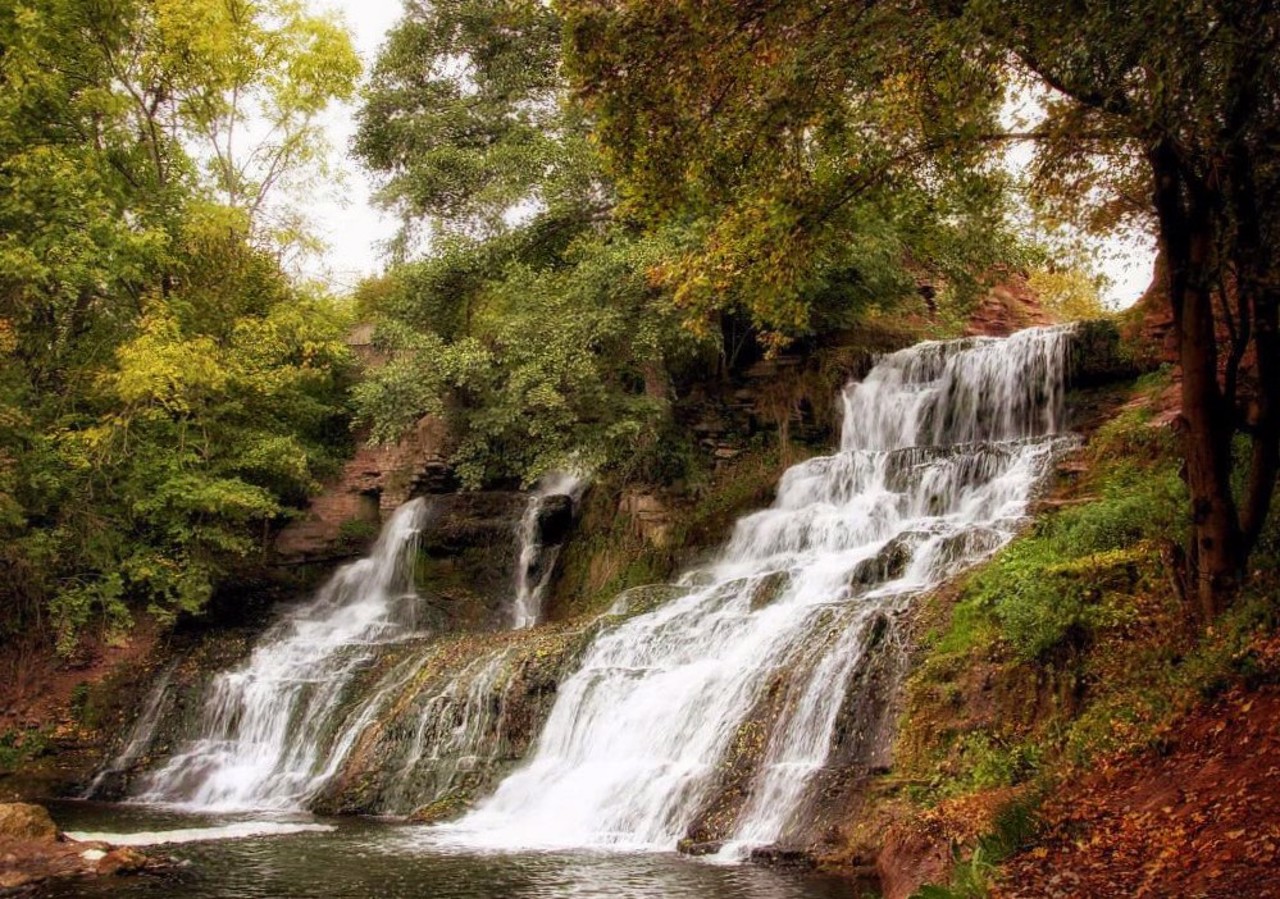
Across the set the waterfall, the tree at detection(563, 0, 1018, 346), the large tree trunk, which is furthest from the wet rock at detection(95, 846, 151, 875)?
the large tree trunk

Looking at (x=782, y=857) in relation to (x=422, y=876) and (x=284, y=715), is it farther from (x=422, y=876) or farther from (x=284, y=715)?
(x=284, y=715)

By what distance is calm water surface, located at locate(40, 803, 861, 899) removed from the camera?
827 centimetres

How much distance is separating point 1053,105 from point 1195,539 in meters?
3.90

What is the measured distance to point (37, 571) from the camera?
18203 millimetres

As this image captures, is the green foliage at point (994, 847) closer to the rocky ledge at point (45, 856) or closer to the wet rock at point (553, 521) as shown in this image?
the rocky ledge at point (45, 856)

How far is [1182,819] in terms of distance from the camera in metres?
6.08

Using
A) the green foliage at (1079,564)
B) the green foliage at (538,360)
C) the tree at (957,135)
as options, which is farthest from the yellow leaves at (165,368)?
the green foliage at (1079,564)

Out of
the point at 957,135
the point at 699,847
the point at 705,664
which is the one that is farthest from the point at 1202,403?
the point at 705,664

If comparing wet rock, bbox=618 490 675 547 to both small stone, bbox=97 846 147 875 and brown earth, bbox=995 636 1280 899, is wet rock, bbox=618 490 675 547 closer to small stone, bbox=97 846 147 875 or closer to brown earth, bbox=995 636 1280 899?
small stone, bbox=97 846 147 875

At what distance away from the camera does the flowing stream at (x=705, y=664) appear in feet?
35.3

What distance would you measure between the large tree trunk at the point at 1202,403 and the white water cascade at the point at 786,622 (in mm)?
3721

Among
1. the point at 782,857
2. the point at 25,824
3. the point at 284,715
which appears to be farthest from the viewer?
the point at 284,715

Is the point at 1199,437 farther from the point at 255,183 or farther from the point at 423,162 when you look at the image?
the point at 255,183

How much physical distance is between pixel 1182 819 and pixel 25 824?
32.6 ft
